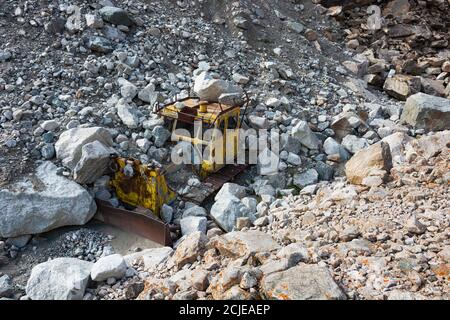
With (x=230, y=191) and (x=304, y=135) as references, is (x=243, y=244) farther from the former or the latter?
(x=304, y=135)

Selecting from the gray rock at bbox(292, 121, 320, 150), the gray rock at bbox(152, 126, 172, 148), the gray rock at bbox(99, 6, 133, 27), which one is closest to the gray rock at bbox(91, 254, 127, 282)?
the gray rock at bbox(152, 126, 172, 148)

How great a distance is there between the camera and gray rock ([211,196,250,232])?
21.0 ft

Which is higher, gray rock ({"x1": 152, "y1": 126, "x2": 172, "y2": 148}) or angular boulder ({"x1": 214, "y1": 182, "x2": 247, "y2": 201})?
gray rock ({"x1": 152, "y1": 126, "x2": 172, "y2": 148})

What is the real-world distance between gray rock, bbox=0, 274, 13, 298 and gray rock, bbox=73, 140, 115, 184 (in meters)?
1.62

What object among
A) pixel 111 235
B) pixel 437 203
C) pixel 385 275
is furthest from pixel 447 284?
pixel 111 235

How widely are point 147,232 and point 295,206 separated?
6.85 feet

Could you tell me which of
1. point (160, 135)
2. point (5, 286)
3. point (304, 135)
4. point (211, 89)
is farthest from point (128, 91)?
point (5, 286)

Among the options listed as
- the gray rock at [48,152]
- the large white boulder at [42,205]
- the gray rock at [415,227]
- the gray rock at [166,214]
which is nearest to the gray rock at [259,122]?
the gray rock at [166,214]

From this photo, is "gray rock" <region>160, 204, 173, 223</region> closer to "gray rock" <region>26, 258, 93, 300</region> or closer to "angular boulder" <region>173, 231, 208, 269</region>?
"angular boulder" <region>173, 231, 208, 269</region>

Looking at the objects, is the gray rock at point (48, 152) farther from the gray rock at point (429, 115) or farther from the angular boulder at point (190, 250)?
the gray rock at point (429, 115)

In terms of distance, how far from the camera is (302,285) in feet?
13.0

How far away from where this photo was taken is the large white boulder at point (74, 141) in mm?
6715

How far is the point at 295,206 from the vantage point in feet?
21.6

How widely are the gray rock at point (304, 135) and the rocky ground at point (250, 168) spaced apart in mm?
63
